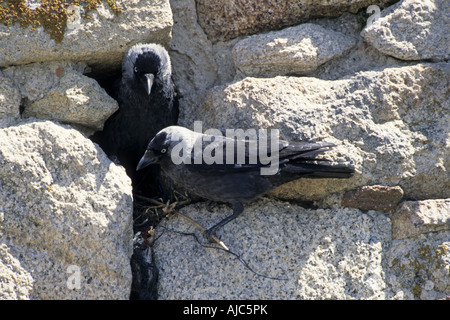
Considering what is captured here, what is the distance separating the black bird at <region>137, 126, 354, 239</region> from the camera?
11.1 ft

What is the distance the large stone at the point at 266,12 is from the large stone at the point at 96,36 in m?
0.38

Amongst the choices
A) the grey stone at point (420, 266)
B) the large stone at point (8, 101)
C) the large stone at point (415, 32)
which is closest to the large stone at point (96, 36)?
the large stone at point (8, 101)

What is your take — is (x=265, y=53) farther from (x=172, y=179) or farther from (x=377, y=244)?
(x=377, y=244)

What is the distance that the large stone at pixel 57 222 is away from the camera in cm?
306

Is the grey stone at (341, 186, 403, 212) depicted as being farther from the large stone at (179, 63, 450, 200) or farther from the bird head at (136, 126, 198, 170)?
the bird head at (136, 126, 198, 170)

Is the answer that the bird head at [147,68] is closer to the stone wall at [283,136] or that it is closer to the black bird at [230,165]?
the stone wall at [283,136]

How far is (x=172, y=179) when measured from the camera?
3.88 metres

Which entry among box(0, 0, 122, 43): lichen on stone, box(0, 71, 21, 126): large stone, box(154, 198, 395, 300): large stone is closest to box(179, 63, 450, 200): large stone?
box(154, 198, 395, 300): large stone

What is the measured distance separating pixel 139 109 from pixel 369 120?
5.49 feet

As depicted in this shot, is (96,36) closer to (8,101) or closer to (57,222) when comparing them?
(8,101)

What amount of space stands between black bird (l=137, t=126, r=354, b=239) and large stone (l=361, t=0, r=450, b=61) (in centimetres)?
81

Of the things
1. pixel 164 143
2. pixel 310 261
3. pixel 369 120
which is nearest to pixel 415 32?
pixel 369 120

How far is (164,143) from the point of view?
373cm

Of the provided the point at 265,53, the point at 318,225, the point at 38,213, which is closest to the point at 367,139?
the point at 318,225
